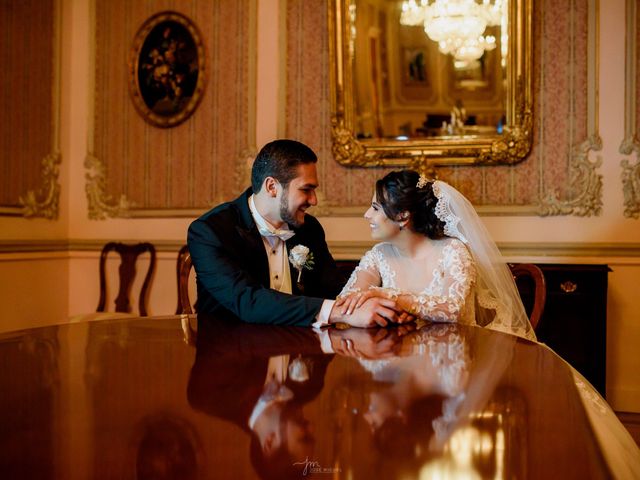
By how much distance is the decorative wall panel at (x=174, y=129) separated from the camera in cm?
562

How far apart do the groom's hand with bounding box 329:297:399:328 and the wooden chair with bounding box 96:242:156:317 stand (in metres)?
3.66

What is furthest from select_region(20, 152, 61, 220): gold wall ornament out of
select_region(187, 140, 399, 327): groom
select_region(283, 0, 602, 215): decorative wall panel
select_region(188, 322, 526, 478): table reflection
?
select_region(188, 322, 526, 478): table reflection

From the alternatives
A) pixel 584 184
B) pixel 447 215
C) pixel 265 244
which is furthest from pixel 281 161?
pixel 584 184

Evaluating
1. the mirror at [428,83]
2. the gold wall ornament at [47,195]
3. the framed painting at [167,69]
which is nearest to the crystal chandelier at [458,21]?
the mirror at [428,83]

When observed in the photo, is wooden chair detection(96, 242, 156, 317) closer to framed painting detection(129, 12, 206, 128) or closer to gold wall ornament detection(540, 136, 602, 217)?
framed painting detection(129, 12, 206, 128)

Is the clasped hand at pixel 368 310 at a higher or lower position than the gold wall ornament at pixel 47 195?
lower

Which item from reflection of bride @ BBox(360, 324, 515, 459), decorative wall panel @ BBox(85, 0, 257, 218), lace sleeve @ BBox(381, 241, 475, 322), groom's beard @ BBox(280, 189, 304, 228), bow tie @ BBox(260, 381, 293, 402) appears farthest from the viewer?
decorative wall panel @ BBox(85, 0, 257, 218)

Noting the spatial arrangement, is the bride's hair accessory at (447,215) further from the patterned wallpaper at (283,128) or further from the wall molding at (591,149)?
the wall molding at (591,149)

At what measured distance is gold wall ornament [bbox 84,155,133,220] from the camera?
600 cm

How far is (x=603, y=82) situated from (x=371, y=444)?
4.55 metres

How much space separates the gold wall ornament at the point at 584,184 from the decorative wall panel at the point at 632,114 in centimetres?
18

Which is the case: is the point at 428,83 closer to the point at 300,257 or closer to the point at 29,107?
the point at 300,257

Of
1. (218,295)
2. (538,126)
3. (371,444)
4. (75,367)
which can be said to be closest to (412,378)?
(371,444)

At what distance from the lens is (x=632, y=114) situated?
4695mm
